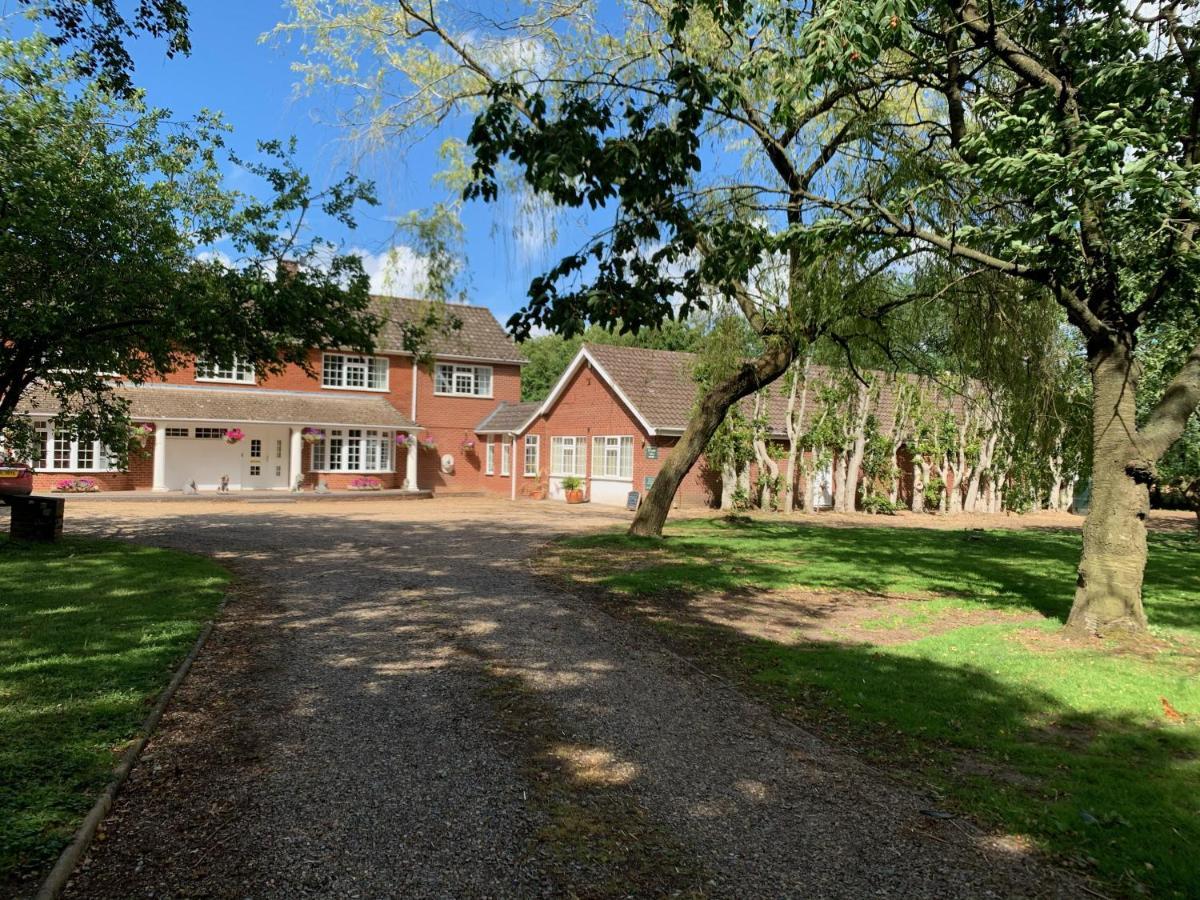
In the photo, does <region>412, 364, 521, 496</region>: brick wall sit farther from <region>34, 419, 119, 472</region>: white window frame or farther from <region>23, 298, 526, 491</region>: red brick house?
<region>34, 419, 119, 472</region>: white window frame

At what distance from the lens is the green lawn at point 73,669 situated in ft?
13.0

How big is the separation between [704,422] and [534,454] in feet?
57.8

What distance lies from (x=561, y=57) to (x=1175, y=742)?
1169cm

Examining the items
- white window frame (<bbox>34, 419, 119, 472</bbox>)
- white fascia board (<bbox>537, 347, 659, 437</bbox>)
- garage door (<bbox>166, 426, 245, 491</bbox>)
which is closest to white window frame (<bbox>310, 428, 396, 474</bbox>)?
garage door (<bbox>166, 426, 245, 491</bbox>)

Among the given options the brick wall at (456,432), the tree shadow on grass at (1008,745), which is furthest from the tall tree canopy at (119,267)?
the brick wall at (456,432)

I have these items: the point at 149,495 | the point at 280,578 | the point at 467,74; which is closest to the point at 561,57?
the point at 467,74

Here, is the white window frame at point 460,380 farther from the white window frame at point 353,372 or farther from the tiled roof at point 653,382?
the tiled roof at point 653,382

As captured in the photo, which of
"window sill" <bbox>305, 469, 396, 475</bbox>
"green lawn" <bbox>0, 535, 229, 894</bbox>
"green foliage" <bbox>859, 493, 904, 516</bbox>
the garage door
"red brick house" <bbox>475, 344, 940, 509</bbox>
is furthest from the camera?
"window sill" <bbox>305, 469, 396, 475</bbox>

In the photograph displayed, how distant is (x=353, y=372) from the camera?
115ft

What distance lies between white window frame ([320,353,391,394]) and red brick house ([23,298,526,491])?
0.14ft

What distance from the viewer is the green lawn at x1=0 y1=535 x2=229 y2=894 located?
395cm

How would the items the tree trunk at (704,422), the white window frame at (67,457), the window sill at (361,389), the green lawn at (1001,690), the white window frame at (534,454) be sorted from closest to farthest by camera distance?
the green lawn at (1001,690) < the tree trunk at (704,422) < the white window frame at (67,457) < the white window frame at (534,454) < the window sill at (361,389)

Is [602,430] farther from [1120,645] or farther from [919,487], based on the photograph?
[1120,645]

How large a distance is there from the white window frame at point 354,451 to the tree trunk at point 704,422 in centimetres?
1876
